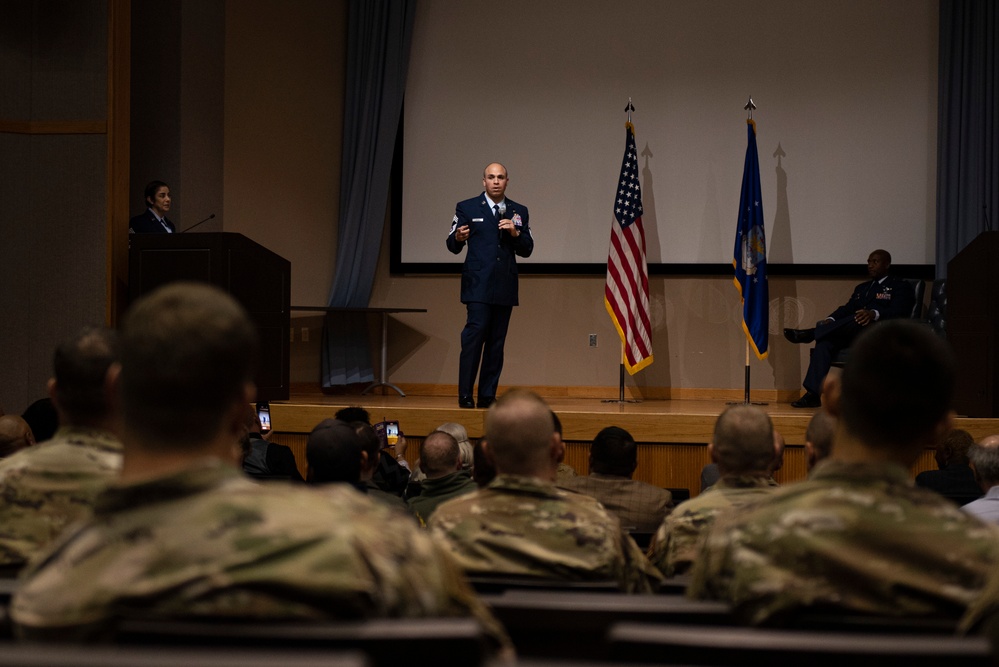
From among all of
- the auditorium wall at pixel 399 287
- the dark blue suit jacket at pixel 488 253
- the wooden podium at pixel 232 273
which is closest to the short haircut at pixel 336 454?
the wooden podium at pixel 232 273

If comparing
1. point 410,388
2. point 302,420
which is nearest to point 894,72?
point 410,388

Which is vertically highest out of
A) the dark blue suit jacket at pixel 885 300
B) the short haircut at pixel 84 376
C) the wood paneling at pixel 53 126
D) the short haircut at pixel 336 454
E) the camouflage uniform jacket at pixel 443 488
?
the wood paneling at pixel 53 126

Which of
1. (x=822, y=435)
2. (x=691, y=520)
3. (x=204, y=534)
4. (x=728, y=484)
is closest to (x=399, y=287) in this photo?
(x=822, y=435)

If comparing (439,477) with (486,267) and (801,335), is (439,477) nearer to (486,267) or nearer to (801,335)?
(486,267)

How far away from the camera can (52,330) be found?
20.4ft

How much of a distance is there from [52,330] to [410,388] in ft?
9.65

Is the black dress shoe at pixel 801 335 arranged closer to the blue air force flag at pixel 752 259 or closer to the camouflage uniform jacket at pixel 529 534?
the blue air force flag at pixel 752 259

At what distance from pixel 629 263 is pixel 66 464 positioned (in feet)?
18.9

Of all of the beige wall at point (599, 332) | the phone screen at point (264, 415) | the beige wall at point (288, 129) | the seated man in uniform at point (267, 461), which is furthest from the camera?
the beige wall at point (288, 129)

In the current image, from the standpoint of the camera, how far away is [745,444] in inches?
94.1

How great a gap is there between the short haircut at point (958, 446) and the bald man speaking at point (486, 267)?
2.83 metres

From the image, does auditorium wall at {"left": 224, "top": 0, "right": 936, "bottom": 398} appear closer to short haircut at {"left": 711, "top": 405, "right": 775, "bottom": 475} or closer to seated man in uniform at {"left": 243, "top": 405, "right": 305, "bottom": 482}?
seated man in uniform at {"left": 243, "top": 405, "right": 305, "bottom": 482}

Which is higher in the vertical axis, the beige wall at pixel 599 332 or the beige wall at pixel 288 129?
the beige wall at pixel 288 129

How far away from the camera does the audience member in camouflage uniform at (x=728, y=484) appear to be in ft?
7.41
